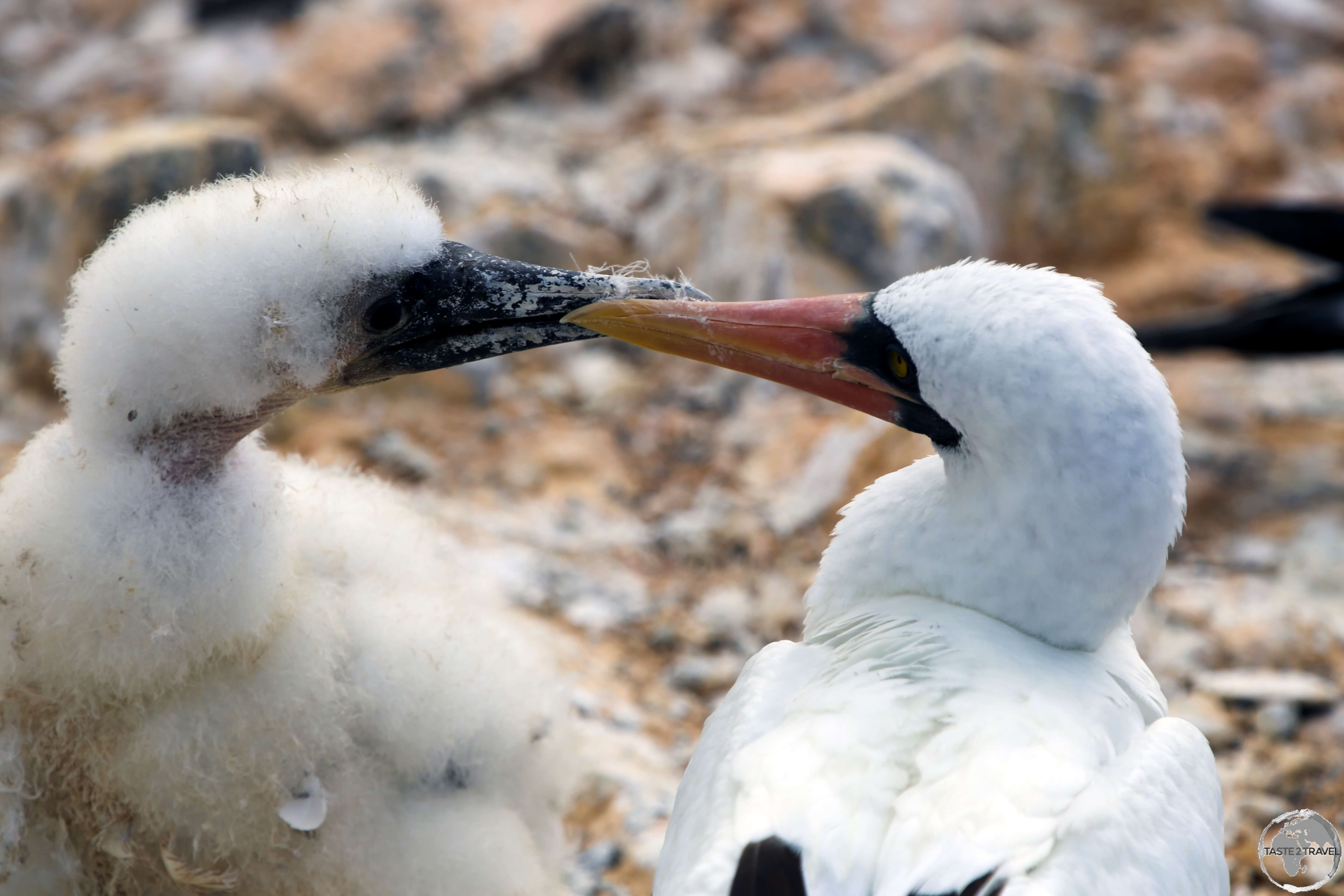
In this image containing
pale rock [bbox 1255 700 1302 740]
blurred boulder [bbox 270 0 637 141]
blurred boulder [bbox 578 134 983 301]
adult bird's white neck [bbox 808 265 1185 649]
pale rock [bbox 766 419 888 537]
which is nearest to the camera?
adult bird's white neck [bbox 808 265 1185 649]

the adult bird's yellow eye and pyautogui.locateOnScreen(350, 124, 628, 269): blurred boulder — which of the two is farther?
pyautogui.locateOnScreen(350, 124, 628, 269): blurred boulder

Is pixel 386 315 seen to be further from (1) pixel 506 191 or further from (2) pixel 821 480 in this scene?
(1) pixel 506 191

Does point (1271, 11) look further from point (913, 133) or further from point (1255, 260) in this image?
point (913, 133)

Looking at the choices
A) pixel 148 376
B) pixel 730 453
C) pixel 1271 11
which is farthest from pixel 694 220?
pixel 1271 11

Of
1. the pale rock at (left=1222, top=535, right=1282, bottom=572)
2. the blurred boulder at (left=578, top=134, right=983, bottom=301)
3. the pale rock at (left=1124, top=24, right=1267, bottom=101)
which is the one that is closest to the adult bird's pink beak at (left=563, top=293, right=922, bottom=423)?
the blurred boulder at (left=578, top=134, right=983, bottom=301)

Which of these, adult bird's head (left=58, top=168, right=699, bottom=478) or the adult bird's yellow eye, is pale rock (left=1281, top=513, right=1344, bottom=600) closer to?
the adult bird's yellow eye

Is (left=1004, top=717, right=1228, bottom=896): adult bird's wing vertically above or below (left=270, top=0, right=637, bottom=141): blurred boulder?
above

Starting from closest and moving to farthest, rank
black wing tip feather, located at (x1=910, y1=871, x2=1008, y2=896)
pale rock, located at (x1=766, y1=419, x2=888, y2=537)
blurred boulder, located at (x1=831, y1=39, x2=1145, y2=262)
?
black wing tip feather, located at (x1=910, y1=871, x2=1008, y2=896), pale rock, located at (x1=766, y1=419, x2=888, y2=537), blurred boulder, located at (x1=831, y1=39, x2=1145, y2=262)

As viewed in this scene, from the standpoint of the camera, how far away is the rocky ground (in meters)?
3.27

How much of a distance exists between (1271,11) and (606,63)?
406cm

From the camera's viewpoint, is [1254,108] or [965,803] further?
[1254,108]

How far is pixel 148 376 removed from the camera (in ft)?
5.94

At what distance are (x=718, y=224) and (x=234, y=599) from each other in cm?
316

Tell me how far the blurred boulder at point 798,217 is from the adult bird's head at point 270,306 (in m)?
2.24
